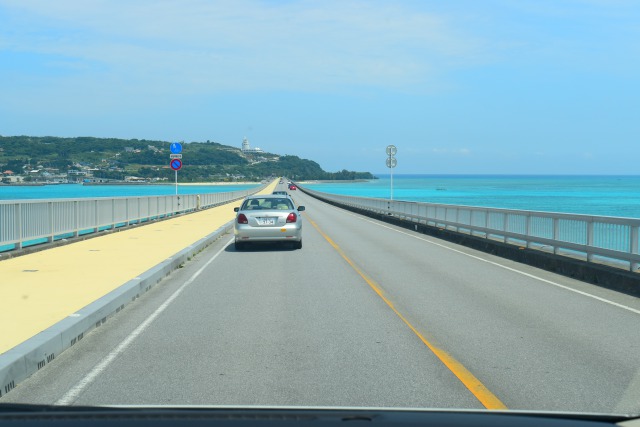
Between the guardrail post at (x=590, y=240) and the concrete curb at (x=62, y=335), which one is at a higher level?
the guardrail post at (x=590, y=240)

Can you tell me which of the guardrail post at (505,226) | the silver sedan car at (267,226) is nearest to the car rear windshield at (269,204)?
the silver sedan car at (267,226)

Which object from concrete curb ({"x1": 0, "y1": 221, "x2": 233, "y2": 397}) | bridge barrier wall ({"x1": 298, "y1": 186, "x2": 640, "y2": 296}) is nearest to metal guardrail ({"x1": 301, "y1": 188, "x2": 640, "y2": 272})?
bridge barrier wall ({"x1": 298, "y1": 186, "x2": 640, "y2": 296})

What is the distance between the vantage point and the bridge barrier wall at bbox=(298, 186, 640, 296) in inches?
530

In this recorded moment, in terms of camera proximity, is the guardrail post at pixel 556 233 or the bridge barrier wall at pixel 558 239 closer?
the bridge barrier wall at pixel 558 239

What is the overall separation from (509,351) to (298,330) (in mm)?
2588

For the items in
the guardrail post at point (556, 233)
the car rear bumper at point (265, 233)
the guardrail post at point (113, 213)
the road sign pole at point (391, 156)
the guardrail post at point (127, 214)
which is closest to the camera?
the guardrail post at point (556, 233)

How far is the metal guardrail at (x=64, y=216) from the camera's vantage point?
55.5 feet

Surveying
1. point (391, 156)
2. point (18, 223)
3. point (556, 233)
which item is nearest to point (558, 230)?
point (556, 233)

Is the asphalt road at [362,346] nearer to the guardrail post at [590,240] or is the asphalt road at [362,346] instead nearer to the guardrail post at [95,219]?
the guardrail post at [590,240]

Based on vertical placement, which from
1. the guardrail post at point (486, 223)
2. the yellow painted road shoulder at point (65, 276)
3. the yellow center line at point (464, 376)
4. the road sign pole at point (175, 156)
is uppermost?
the road sign pole at point (175, 156)

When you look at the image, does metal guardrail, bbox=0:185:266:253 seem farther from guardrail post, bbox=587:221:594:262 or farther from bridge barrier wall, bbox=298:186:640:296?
guardrail post, bbox=587:221:594:262

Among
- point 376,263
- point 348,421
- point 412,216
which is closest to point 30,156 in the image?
point 412,216

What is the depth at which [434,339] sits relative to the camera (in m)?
8.41

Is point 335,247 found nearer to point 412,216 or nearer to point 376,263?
point 376,263
